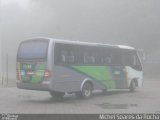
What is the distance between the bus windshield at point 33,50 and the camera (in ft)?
56.4

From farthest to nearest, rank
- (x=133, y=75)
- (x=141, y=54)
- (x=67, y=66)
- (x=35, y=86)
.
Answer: (x=141, y=54) < (x=133, y=75) < (x=67, y=66) < (x=35, y=86)

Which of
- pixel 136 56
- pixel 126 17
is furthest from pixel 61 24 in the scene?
pixel 136 56

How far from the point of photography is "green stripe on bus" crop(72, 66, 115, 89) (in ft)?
62.4

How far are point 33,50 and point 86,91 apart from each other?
10.8ft

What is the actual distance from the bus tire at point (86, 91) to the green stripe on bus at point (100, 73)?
1.44 feet

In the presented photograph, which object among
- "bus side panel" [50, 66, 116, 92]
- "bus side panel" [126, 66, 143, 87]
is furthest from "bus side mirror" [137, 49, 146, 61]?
"bus side panel" [50, 66, 116, 92]

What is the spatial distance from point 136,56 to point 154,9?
34.2 m

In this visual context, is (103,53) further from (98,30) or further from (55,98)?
(98,30)

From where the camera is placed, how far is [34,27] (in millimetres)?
64250

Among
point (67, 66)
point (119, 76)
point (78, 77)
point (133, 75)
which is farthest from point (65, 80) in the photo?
point (133, 75)

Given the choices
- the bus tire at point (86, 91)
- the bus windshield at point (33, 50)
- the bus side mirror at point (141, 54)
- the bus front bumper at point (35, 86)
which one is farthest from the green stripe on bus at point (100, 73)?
the bus side mirror at point (141, 54)

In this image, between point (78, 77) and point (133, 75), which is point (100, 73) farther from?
point (133, 75)

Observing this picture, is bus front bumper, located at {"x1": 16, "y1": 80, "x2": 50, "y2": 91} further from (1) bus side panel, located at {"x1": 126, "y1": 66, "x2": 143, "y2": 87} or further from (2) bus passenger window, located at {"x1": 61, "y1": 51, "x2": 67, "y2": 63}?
(1) bus side panel, located at {"x1": 126, "y1": 66, "x2": 143, "y2": 87}

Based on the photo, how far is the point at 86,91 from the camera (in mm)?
19203
